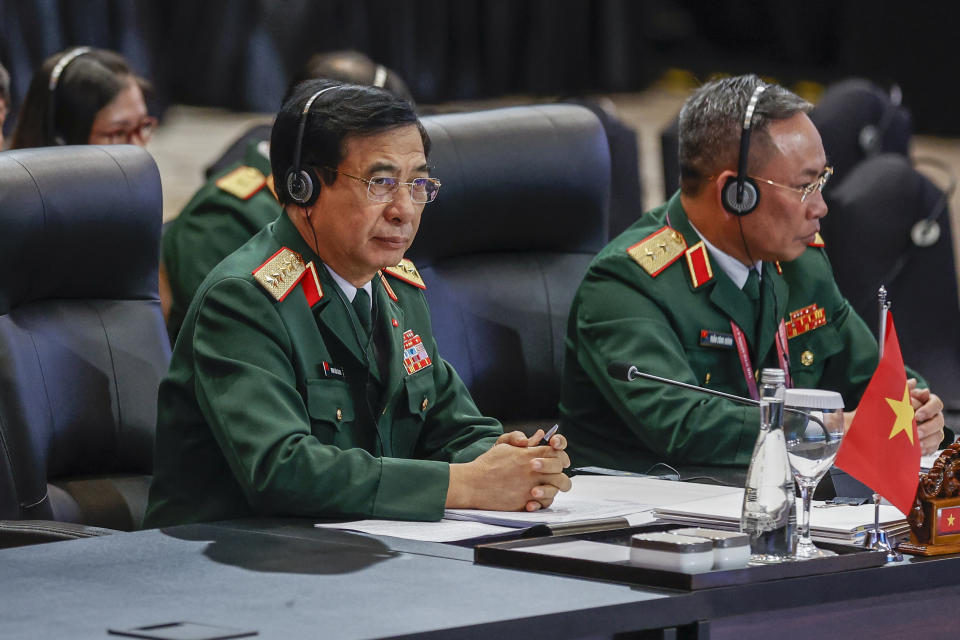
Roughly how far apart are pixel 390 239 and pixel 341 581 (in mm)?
670

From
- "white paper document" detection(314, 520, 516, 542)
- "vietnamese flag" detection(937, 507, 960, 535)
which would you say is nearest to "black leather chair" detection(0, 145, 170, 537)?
"white paper document" detection(314, 520, 516, 542)

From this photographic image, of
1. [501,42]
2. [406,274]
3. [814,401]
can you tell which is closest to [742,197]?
[406,274]

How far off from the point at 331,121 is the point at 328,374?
33 cm

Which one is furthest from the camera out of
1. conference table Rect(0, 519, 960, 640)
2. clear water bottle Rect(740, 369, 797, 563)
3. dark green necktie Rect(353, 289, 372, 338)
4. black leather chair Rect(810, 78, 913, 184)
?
black leather chair Rect(810, 78, 913, 184)

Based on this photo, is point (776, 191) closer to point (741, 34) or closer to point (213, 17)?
point (213, 17)

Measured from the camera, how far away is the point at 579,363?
266cm

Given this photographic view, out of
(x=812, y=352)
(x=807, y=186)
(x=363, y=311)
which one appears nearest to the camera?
(x=363, y=311)

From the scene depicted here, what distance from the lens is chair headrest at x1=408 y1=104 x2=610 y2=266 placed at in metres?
2.77

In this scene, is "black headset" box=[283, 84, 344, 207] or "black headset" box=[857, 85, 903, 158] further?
"black headset" box=[857, 85, 903, 158]

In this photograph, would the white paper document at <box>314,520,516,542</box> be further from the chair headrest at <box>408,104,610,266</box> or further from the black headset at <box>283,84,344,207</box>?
the chair headrest at <box>408,104,610,266</box>

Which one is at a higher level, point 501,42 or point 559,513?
point 501,42

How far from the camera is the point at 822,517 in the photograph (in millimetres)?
1813

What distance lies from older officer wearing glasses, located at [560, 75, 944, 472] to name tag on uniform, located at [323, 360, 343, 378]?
0.57 m

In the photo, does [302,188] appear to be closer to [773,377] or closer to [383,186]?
[383,186]
